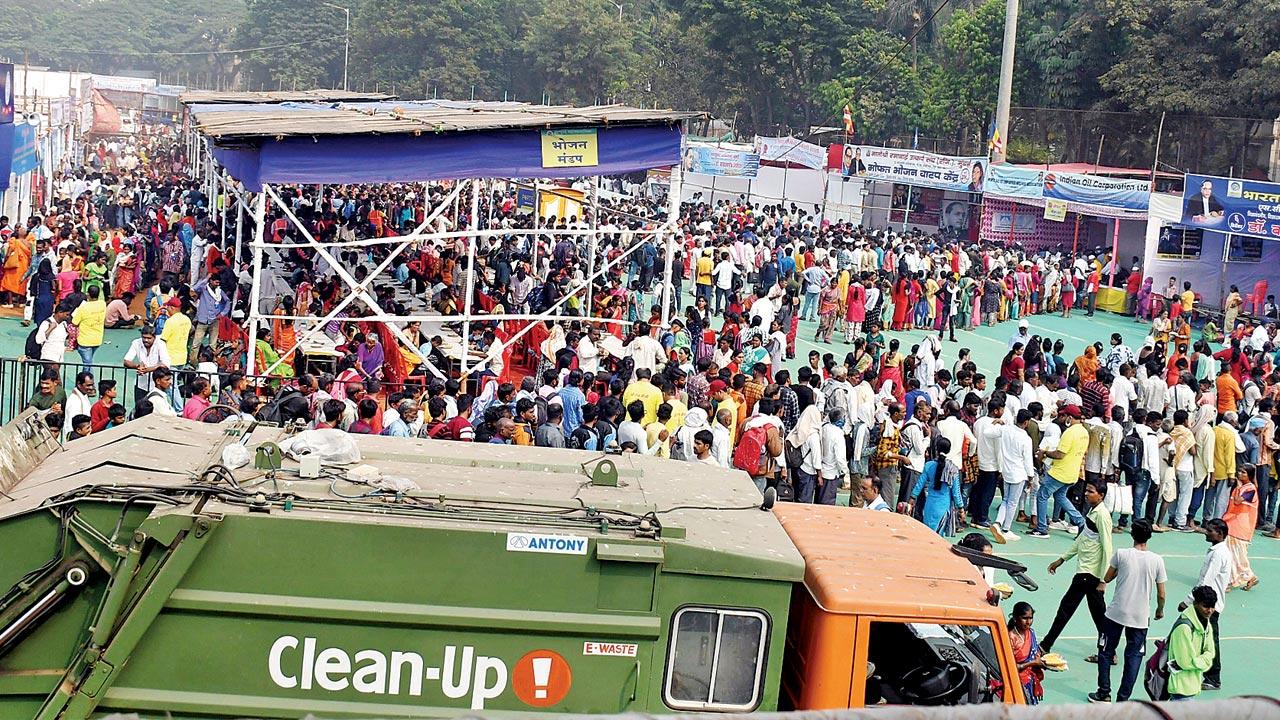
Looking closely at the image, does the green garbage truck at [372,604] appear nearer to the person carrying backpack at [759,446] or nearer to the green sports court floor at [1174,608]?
the green sports court floor at [1174,608]

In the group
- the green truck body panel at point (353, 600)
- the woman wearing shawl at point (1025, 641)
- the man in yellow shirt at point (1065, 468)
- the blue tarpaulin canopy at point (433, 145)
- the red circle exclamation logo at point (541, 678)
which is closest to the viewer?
the green truck body panel at point (353, 600)

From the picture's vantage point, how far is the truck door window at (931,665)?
6098mm

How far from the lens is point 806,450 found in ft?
40.2

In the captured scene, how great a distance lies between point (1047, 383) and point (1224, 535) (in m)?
5.19

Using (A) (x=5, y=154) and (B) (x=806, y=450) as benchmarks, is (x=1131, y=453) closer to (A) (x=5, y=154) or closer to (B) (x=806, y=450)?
(B) (x=806, y=450)

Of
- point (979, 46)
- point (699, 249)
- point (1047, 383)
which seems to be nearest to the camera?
point (1047, 383)

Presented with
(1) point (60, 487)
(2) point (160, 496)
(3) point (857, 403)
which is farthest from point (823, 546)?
(3) point (857, 403)

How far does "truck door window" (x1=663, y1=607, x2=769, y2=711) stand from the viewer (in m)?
5.71

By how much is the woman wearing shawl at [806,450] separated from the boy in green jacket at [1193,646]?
4.00 m

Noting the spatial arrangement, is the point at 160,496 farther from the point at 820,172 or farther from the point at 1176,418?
the point at 820,172

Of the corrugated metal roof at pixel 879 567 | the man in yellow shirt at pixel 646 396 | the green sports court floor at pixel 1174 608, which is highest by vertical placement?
the corrugated metal roof at pixel 879 567

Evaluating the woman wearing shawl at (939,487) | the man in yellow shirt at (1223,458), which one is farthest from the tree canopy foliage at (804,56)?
the woman wearing shawl at (939,487)

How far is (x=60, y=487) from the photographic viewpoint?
5.77m

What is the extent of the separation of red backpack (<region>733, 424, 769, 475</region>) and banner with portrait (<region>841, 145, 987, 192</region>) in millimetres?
22102
